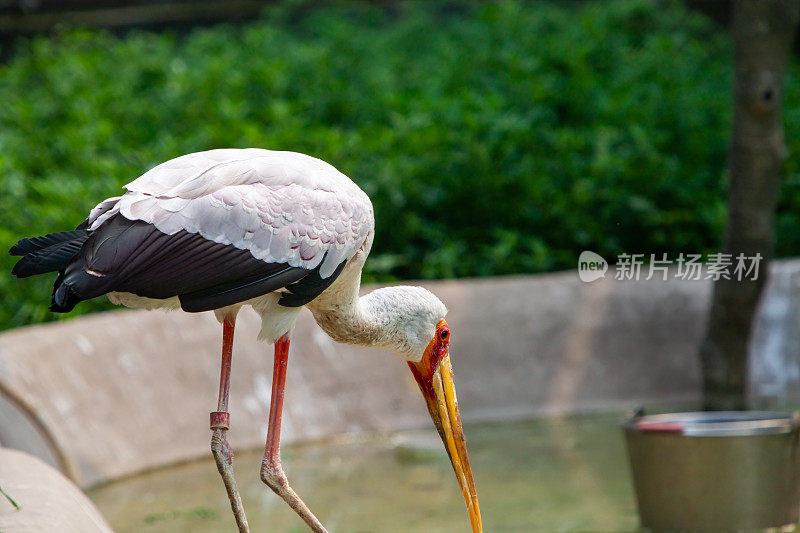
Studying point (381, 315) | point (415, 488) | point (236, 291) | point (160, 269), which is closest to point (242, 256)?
point (236, 291)

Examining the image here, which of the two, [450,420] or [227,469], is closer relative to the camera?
[227,469]

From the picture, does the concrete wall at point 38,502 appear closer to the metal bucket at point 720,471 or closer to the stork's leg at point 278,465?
the stork's leg at point 278,465

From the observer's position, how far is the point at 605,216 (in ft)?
25.5

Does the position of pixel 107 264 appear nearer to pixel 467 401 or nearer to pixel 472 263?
pixel 467 401

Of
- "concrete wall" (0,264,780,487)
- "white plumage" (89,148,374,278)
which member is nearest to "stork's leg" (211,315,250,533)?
"white plumage" (89,148,374,278)

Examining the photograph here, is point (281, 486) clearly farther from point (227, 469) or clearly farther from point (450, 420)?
point (450, 420)

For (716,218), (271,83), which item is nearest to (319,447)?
(716,218)

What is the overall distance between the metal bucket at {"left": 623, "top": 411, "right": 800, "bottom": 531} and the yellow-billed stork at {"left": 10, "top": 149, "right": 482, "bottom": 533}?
0.78 metres

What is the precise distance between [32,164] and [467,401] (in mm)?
3839

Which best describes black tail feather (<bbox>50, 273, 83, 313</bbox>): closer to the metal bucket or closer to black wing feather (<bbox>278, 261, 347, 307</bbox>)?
black wing feather (<bbox>278, 261, 347, 307</bbox>)

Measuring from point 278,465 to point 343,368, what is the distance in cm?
254

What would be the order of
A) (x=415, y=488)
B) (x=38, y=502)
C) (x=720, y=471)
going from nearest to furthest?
(x=38, y=502), (x=720, y=471), (x=415, y=488)

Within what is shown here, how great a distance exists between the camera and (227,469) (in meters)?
3.33

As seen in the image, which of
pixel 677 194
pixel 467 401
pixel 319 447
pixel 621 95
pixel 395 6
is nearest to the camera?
pixel 319 447
